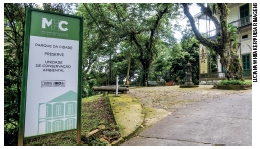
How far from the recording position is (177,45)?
1734 centimetres

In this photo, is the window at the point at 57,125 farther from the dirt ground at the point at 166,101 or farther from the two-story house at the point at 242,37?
the two-story house at the point at 242,37

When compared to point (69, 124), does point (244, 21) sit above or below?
above

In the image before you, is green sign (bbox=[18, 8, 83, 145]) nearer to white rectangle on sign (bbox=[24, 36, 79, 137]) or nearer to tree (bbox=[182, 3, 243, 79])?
white rectangle on sign (bbox=[24, 36, 79, 137])

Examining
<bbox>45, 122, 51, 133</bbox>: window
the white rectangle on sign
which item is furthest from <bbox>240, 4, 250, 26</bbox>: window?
<bbox>45, 122, 51, 133</bbox>: window

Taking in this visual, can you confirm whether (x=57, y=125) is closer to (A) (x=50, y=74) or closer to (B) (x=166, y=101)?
(A) (x=50, y=74)

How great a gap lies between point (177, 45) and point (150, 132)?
15860 mm

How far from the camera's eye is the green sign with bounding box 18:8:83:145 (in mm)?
2258

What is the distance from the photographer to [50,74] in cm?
239

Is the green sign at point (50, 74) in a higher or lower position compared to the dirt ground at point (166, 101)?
higher

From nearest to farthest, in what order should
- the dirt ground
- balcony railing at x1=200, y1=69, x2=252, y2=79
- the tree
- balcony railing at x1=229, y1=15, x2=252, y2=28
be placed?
the dirt ground → the tree → balcony railing at x1=200, y1=69, x2=252, y2=79 → balcony railing at x1=229, y1=15, x2=252, y2=28

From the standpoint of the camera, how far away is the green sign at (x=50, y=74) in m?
2.26

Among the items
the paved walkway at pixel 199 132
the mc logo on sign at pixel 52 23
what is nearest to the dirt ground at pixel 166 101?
the paved walkway at pixel 199 132

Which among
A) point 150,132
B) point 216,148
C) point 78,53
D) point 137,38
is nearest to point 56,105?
point 78,53

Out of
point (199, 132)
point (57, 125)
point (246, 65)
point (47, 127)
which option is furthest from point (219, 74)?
point (47, 127)
